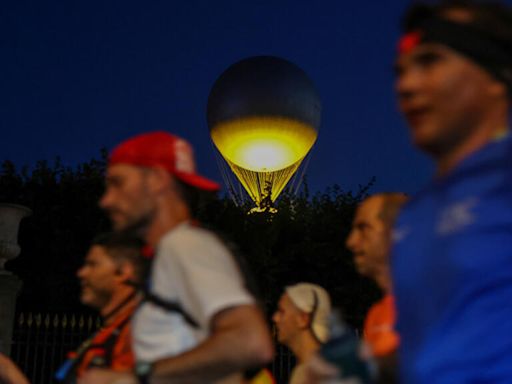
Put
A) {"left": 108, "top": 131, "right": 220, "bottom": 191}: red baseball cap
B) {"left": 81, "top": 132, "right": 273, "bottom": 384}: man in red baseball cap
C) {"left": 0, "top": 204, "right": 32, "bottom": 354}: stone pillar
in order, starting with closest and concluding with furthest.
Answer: {"left": 81, "top": 132, "right": 273, "bottom": 384}: man in red baseball cap
{"left": 108, "top": 131, "right": 220, "bottom": 191}: red baseball cap
{"left": 0, "top": 204, "right": 32, "bottom": 354}: stone pillar

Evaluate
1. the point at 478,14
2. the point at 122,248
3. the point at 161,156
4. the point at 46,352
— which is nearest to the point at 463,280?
the point at 478,14

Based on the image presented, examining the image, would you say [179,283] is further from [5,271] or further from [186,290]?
[5,271]

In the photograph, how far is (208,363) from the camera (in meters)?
2.28

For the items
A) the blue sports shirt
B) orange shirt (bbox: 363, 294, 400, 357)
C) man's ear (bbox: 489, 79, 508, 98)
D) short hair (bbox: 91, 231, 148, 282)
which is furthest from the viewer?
short hair (bbox: 91, 231, 148, 282)

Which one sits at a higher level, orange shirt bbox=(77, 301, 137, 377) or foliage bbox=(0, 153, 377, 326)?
foliage bbox=(0, 153, 377, 326)

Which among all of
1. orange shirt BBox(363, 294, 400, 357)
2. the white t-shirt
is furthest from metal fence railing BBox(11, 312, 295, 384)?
the white t-shirt

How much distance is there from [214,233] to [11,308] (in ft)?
39.5

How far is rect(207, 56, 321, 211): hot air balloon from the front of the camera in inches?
1091

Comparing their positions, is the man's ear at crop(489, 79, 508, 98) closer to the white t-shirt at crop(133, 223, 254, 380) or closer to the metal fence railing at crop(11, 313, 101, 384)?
the white t-shirt at crop(133, 223, 254, 380)

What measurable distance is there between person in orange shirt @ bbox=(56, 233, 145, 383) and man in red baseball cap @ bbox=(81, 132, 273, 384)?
37.5 inches

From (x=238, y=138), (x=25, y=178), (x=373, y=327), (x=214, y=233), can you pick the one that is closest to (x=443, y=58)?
(x=214, y=233)

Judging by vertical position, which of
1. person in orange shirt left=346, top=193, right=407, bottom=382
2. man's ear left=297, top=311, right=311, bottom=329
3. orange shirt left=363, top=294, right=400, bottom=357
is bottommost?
orange shirt left=363, top=294, right=400, bottom=357

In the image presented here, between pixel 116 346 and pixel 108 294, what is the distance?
0.92m

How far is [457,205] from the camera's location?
1720 mm
